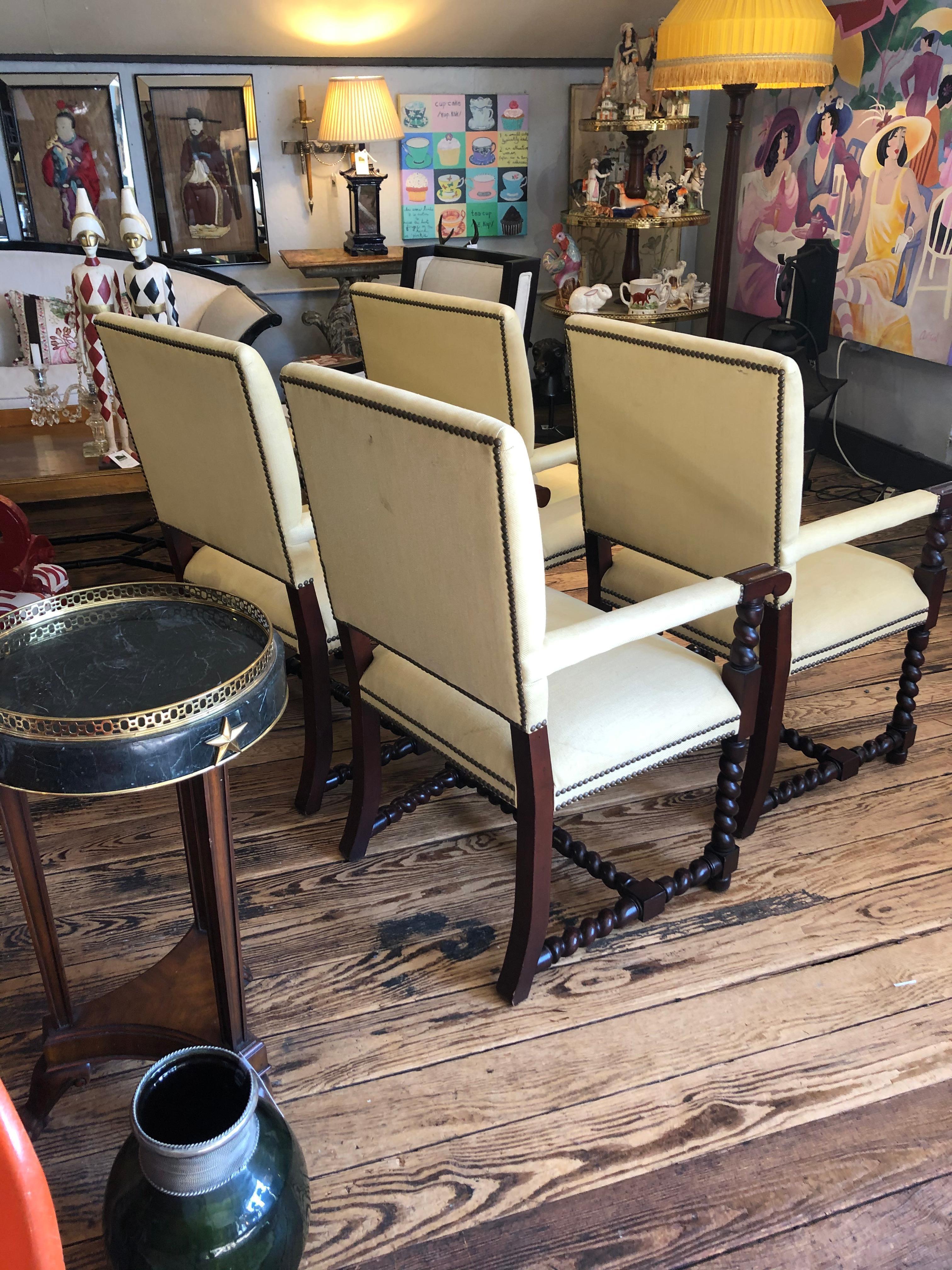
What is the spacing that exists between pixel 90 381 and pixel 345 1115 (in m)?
2.09

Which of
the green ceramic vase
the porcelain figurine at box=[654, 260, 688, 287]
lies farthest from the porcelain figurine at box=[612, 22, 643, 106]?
the green ceramic vase

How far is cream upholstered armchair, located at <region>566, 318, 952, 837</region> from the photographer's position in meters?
1.60

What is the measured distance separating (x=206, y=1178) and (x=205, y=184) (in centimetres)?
435

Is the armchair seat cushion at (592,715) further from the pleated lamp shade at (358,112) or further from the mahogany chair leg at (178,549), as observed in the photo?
the pleated lamp shade at (358,112)

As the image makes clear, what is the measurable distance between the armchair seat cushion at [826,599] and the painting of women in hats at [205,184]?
10.8 ft

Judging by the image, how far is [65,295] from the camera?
417cm

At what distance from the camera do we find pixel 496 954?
66.0 inches

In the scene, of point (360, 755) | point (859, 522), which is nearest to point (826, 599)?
point (859, 522)

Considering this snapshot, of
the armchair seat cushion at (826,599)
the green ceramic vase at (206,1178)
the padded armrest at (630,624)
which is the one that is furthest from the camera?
the armchair seat cushion at (826,599)

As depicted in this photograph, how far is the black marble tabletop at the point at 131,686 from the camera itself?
101cm

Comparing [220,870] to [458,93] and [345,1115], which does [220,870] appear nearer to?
[345,1115]

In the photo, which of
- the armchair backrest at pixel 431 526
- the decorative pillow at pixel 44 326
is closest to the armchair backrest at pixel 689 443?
the armchair backrest at pixel 431 526

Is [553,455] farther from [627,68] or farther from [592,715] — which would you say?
[627,68]

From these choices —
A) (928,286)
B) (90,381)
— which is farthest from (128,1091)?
(928,286)
